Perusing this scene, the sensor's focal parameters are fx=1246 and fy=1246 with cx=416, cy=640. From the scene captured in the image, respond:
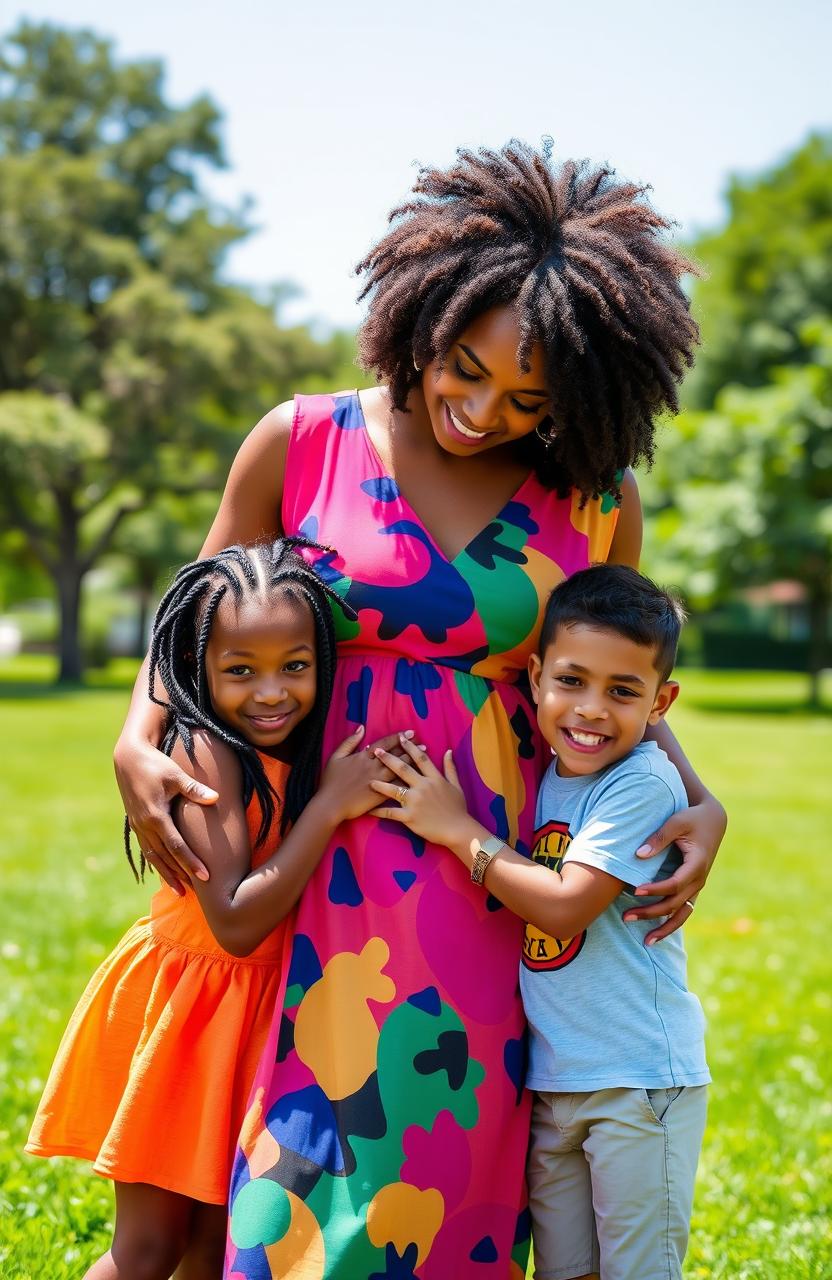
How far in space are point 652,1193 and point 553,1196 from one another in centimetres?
21

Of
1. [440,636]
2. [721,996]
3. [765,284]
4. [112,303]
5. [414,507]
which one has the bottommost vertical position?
[721,996]

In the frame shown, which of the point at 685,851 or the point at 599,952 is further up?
the point at 685,851

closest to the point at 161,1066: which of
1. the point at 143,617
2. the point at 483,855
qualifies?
the point at 483,855

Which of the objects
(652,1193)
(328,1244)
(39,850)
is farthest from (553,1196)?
(39,850)

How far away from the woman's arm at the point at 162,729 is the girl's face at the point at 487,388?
331mm

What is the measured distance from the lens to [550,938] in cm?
240

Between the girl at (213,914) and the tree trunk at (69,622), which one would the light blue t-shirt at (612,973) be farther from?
the tree trunk at (69,622)

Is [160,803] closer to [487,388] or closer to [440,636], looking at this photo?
[440,636]

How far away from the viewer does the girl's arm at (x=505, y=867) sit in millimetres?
2285

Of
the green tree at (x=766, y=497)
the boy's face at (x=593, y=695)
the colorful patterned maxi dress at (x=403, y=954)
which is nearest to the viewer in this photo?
the colorful patterned maxi dress at (x=403, y=954)

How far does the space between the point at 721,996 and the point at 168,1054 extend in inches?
170

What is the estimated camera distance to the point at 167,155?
101ft

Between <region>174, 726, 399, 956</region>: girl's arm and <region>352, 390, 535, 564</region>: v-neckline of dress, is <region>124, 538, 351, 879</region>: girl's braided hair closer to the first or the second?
<region>174, 726, 399, 956</region>: girl's arm

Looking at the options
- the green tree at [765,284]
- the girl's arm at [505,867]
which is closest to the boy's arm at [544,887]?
the girl's arm at [505,867]
